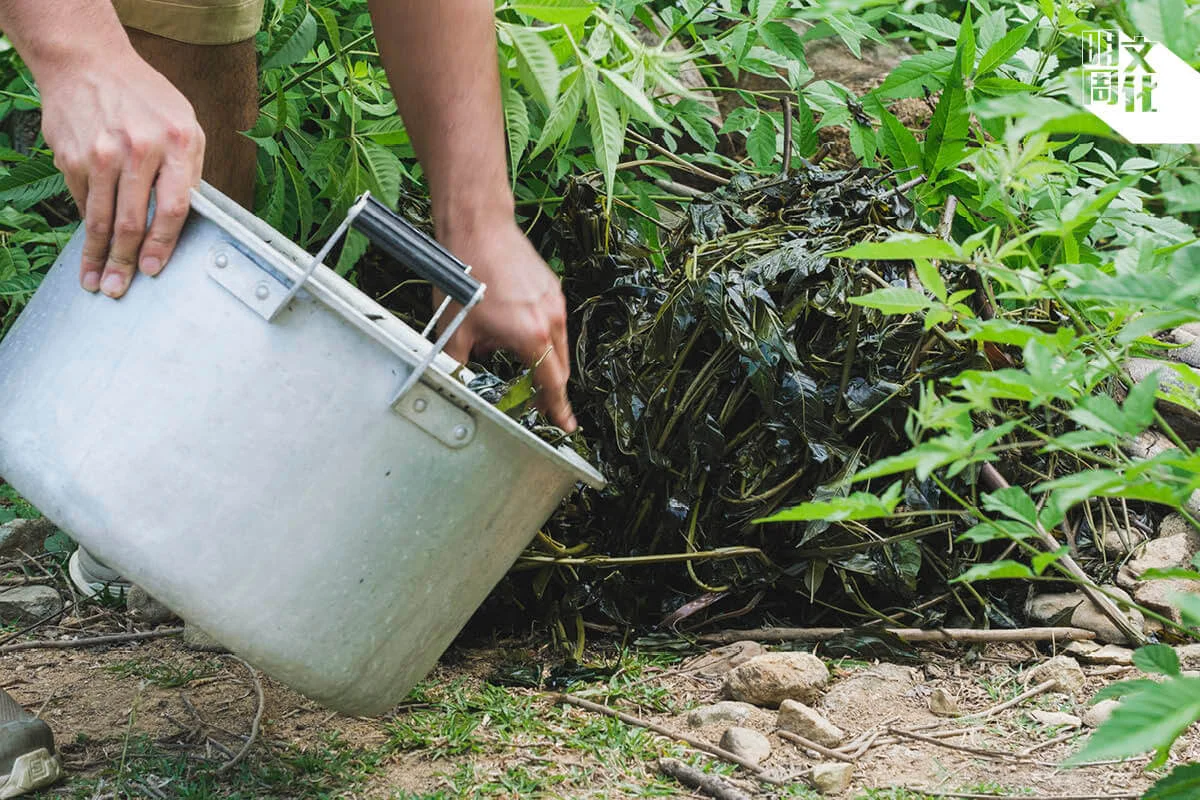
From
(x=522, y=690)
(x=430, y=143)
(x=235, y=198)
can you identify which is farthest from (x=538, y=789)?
(x=235, y=198)

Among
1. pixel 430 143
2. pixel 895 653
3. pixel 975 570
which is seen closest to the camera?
pixel 975 570

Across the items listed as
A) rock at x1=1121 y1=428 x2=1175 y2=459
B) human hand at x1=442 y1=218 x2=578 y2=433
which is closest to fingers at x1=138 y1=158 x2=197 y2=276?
human hand at x1=442 y1=218 x2=578 y2=433

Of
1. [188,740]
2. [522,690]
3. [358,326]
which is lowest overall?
[188,740]

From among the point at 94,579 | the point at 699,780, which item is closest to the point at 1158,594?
the point at 699,780

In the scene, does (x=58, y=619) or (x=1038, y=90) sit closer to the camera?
(x=1038, y=90)

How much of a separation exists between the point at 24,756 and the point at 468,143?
1.04 m

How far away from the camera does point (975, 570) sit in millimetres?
954

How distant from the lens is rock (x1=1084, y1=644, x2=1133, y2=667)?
1.80 metres

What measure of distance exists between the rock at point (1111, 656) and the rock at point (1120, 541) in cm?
24

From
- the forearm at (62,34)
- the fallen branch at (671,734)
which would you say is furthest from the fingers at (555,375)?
the forearm at (62,34)

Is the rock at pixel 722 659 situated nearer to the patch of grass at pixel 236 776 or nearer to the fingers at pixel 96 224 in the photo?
the patch of grass at pixel 236 776

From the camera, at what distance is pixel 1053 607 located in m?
1.95

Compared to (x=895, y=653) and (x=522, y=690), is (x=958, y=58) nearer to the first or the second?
(x=895, y=653)

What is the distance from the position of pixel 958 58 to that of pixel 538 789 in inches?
54.5
